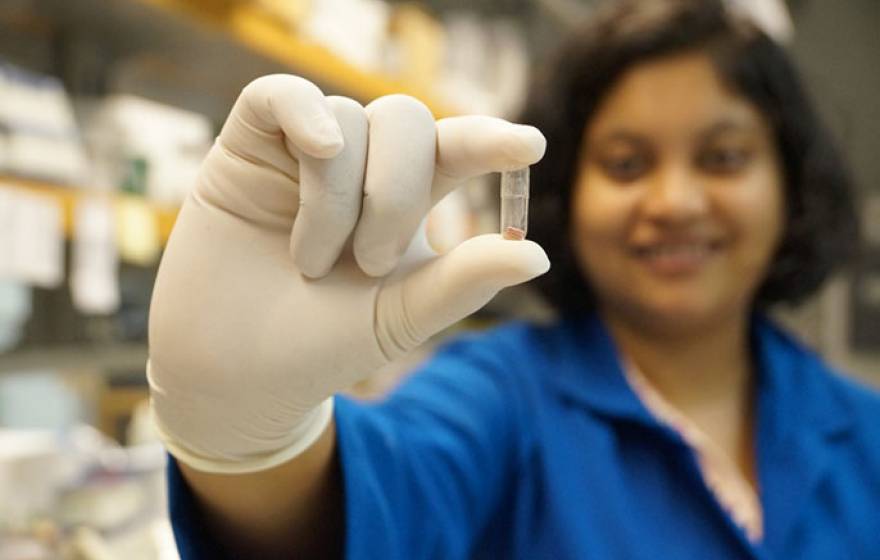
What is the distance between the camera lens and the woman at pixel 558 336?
1.55ft

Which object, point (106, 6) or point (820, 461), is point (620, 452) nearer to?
point (820, 461)

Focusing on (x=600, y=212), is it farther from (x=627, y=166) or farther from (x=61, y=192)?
(x=61, y=192)

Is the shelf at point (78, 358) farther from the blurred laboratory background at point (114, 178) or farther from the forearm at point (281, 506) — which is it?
the forearm at point (281, 506)

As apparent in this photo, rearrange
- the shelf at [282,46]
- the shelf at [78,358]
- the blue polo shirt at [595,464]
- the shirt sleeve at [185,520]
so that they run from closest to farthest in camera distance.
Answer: the shirt sleeve at [185,520] → the blue polo shirt at [595,464] → the shelf at [282,46] → the shelf at [78,358]

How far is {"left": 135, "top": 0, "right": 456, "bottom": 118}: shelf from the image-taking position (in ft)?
3.54

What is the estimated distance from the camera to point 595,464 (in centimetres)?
96

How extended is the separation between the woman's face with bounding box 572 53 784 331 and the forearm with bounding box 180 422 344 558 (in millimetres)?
542

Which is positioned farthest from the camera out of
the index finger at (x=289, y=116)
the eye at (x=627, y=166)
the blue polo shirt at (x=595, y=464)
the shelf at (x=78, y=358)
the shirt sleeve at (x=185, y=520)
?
the shelf at (x=78, y=358)

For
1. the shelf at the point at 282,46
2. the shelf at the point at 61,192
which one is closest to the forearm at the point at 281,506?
the shelf at the point at 61,192

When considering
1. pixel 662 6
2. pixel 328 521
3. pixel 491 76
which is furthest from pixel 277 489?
pixel 491 76

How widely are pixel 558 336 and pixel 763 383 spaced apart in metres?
0.31

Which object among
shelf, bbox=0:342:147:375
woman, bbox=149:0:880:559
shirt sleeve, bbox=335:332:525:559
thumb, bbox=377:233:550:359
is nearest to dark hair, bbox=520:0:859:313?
woman, bbox=149:0:880:559

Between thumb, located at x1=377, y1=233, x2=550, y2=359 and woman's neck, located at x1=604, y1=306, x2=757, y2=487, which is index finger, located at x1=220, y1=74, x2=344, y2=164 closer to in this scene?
thumb, located at x1=377, y1=233, x2=550, y2=359

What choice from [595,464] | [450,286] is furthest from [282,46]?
[450,286]
